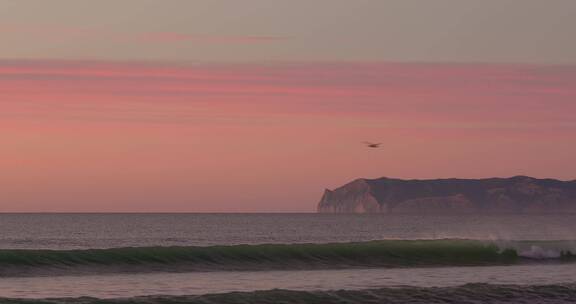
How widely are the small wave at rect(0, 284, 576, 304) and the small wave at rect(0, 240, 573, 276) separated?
13.2 meters

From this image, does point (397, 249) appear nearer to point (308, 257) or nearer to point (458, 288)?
point (308, 257)

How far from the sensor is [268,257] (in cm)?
5394

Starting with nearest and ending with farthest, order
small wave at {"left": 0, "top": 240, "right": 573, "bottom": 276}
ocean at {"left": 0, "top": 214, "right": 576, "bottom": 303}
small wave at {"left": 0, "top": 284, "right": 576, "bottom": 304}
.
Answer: small wave at {"left": 0, "top": 284, "right": 576, "bottom": 304}, ocean at {"left": 0, "top": 214, "right": 576, "bottom": 303}, small wave at {"left": 0, "top": 240, "right": 573, "bottom": 276}

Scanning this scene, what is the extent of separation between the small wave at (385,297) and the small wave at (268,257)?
1320 centimetres

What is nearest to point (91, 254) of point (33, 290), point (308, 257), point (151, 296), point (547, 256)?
point (308, 257)

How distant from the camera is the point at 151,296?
32.2 m

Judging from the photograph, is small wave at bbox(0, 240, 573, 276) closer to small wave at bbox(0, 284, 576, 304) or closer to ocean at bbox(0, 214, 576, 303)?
ocean at bbox(0, 214, 576, 303)

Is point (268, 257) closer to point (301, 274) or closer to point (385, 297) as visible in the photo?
point (301, 274)

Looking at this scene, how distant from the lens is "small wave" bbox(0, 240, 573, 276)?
47.1m

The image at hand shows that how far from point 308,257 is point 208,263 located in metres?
6.42

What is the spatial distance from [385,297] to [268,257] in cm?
2087

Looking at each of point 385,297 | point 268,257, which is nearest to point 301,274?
point 268,257

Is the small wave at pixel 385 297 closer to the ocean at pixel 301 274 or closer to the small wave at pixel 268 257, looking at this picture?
the ocean at pixel 301 274

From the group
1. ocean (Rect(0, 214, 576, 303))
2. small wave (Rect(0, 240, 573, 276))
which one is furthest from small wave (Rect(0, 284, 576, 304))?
small wave (Rect(0, 240, 573, 276))
